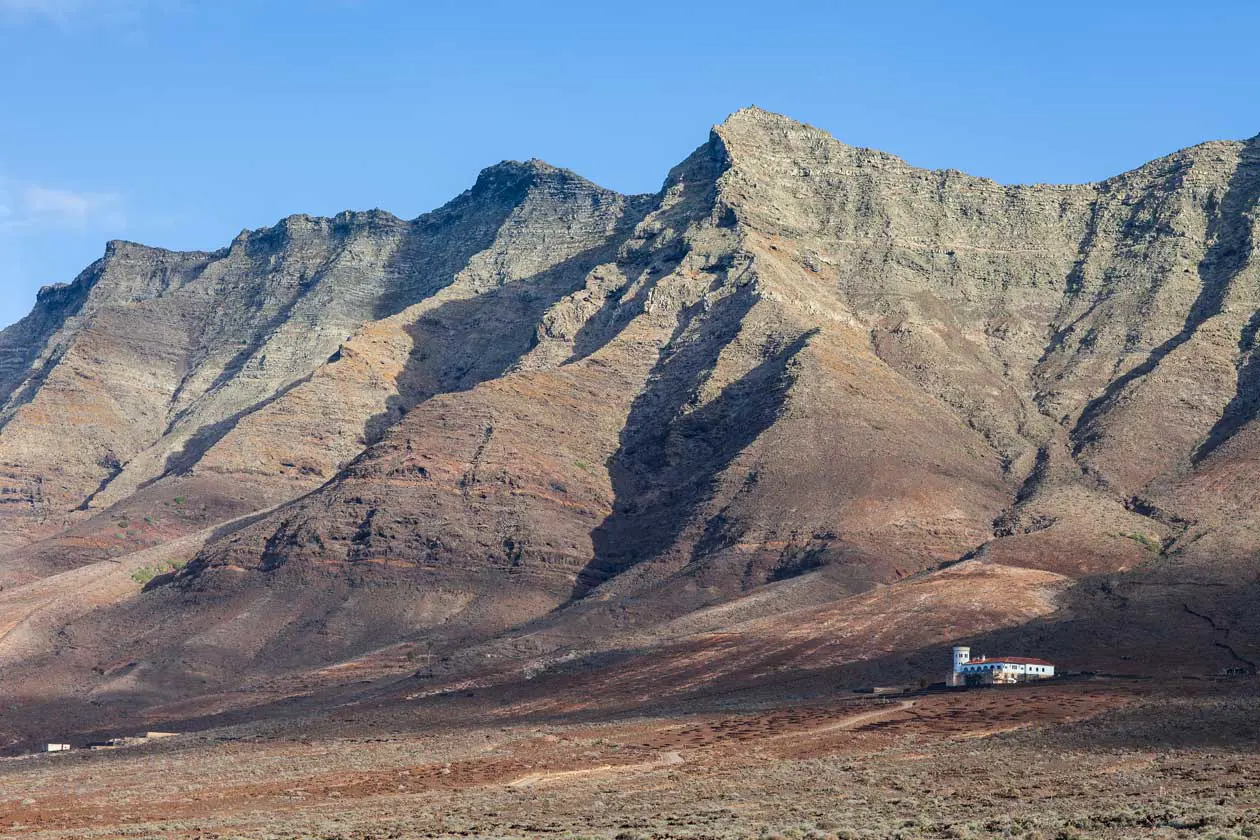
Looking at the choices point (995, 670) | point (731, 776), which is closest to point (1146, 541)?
point (995, 670)

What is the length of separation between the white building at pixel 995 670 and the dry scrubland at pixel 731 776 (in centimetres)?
715

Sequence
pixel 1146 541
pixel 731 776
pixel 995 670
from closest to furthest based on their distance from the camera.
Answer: pixel 731 776
pixel 995 670
pixel 1146 541

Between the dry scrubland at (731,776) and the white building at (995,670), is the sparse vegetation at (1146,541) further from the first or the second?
the dry scrubland at (731,776)

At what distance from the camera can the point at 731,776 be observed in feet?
288

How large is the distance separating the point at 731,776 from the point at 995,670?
45.9m

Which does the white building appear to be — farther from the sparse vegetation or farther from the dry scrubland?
the sparse vegetation

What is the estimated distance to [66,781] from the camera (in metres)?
108

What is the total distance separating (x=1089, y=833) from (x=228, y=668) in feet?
426

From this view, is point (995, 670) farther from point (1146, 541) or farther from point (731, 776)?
point (1146, 541)

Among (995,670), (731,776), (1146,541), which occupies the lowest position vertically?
(731,776)

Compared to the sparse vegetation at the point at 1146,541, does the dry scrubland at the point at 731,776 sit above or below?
below

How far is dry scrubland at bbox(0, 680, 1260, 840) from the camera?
66.9 metres

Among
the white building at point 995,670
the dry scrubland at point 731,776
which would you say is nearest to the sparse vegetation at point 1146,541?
the white building at point 995,670

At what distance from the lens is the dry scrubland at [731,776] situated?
66.9 metres
